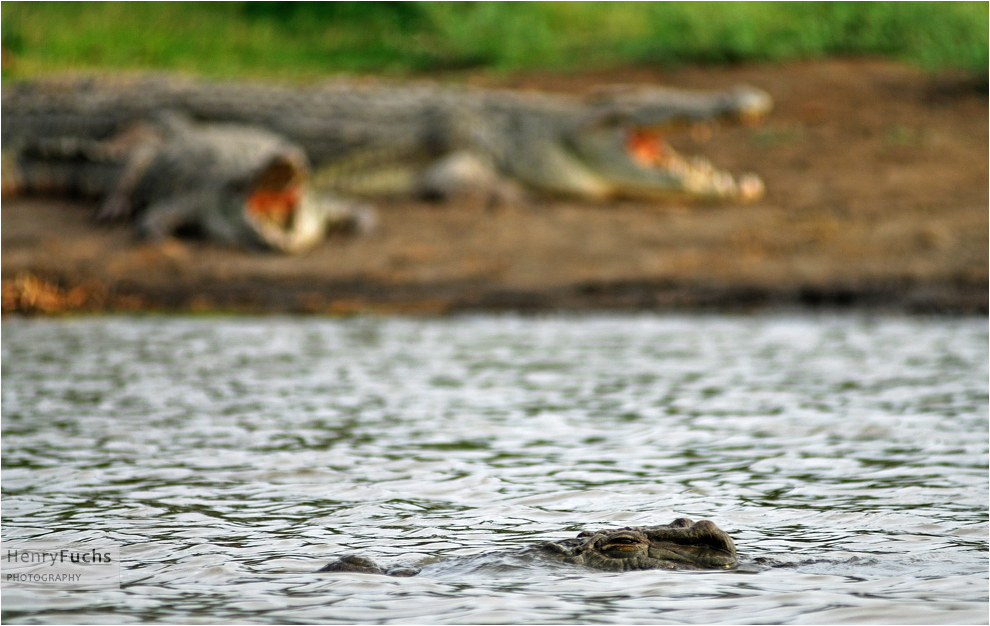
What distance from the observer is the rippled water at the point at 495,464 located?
3564 millimetres

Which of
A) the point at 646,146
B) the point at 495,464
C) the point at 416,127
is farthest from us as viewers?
the point at 646,146

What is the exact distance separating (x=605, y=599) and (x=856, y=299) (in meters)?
6.85

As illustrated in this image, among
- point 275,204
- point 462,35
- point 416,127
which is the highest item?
point 462,35

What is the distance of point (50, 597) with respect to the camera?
3529 mm

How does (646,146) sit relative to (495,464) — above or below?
above

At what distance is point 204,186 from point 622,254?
3.71 meters

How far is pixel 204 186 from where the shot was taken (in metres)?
11.6

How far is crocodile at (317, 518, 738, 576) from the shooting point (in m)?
3.78

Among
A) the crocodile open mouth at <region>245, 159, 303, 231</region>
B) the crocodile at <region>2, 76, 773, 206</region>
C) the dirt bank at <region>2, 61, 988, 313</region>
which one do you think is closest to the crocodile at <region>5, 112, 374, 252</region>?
the crocodile open mouth at <region>245, 159, 303, 231</region>

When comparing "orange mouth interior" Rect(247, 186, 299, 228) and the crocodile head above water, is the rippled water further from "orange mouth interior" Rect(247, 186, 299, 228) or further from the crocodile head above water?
"orange mouth interior" Rect(247, 186, 299, 228)

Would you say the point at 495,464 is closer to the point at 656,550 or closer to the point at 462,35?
the point at 656,550

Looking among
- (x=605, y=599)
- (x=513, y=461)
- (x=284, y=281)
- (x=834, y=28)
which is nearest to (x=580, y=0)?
(x=834, y=28)

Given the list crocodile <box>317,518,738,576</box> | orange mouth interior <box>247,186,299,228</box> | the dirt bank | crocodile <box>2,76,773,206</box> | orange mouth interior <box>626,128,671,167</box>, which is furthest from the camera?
orange mouth interior <box>626,128,671,167</box>

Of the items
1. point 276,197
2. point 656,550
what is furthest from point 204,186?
point 656,550
